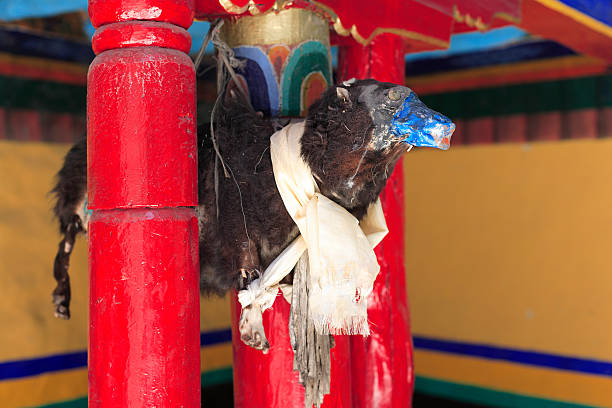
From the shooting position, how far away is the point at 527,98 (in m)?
4.21

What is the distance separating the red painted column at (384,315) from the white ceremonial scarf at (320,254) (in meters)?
0.75

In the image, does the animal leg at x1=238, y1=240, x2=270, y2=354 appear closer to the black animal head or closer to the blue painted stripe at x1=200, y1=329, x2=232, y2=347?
the black animal head

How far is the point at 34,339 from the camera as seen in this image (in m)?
3.51

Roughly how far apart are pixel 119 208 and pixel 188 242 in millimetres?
196

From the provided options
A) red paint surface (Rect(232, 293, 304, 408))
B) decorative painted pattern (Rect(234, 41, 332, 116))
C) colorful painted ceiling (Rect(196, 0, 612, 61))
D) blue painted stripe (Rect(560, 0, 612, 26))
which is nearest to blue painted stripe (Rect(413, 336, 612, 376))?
colorful painted ceiling (Rect(196, 0, 612, 61))

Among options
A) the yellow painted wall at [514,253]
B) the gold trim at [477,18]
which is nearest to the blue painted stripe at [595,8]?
the gold trim at [477,18]

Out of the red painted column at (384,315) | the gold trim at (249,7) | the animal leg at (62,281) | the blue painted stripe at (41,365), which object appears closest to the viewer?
the gold trim at (249,7)

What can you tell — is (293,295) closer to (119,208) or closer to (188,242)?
(188,242)

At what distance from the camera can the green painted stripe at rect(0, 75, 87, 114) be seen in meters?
3.49

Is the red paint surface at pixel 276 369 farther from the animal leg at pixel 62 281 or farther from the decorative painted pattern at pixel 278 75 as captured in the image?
the animal leg at pixel 62 281

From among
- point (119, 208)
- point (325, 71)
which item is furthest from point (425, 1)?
point (119, 208)

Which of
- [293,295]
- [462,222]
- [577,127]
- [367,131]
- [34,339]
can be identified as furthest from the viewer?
[462,222]

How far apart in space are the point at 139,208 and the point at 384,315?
1349 millimetres

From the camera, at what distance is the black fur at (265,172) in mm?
1830
